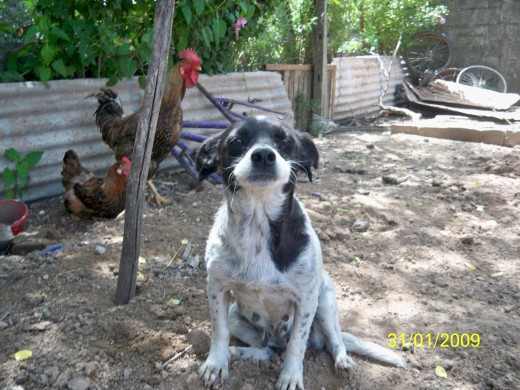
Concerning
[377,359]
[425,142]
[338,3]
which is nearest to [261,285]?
[377,359]

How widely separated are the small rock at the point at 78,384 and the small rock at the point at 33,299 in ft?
2.55

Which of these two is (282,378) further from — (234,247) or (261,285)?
(234,247)

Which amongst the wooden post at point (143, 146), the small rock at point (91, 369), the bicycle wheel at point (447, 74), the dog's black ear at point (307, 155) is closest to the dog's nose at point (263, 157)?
the dog's black ear at point (307, 155)

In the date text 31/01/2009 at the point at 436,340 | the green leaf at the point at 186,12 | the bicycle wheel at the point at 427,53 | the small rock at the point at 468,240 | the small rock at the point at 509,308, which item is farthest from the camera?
the bicycle wheel at the point at 427,53

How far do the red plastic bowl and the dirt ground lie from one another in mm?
193

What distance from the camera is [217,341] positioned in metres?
2.41

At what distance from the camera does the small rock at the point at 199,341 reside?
2566 mm

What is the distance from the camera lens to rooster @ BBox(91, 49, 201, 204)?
4.68 m

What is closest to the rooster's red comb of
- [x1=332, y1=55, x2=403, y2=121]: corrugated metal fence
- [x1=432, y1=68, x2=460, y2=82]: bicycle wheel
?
[x1=332, y1=55, x2=403, y2=121]: corrugated metal fence

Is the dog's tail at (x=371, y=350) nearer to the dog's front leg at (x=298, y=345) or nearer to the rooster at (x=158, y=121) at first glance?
the dog's front leg at (x=298, y=345)

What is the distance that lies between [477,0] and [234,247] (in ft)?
47.4

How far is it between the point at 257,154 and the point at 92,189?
8.82 feet

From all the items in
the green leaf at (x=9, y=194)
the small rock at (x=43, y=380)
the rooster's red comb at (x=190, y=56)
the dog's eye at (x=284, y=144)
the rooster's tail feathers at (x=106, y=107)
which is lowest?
the small rock at (x=43, y=380)

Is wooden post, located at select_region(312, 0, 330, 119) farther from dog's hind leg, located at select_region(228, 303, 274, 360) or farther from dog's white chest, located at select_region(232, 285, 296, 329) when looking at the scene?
dog's white chest, located at select_region(232, 285, 296, 329)
